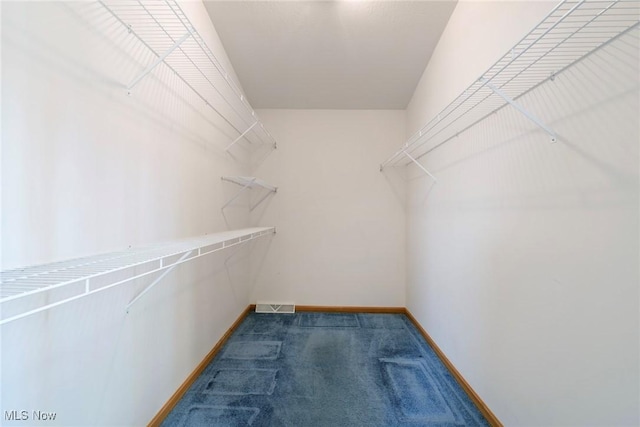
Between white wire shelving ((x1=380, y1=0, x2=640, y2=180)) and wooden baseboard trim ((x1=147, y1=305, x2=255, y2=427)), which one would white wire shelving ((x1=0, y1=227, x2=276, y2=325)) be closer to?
wooden baseboard trim ((x1=147, y1=305, x2=255, y2=427))

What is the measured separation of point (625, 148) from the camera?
76 centimetres

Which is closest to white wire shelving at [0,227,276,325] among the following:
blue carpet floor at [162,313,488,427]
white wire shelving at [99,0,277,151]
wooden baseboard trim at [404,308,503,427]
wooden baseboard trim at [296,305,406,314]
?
white wire shelving at [99,0,277,151]

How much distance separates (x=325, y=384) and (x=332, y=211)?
1820 mm

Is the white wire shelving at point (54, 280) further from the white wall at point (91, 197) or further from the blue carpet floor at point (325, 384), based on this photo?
the blue carpet floor at point (325, 384)

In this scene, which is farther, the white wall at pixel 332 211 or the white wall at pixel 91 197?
the white wall at pixel 332 211

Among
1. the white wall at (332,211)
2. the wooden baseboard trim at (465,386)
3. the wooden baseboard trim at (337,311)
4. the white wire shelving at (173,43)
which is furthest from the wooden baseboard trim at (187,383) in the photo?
the wooden baseboard trim at (465,386)

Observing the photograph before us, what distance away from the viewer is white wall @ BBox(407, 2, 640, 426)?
77cm

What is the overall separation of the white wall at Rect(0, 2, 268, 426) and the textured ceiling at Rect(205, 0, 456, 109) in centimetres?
53

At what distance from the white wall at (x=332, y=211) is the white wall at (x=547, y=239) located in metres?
1.18

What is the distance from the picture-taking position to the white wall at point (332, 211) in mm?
3020

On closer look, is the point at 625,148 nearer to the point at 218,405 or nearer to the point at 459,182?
the point at 459,182

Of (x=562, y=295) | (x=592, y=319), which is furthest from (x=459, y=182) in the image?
(x=592, y=319)

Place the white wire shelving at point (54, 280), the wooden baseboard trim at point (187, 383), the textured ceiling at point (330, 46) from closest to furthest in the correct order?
the white wire shelving at point (54, 280), the wooden baseboard trim at point (187, 383), the textured ceiling at point (330, 46)

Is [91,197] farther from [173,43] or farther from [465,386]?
→ [465,386]
